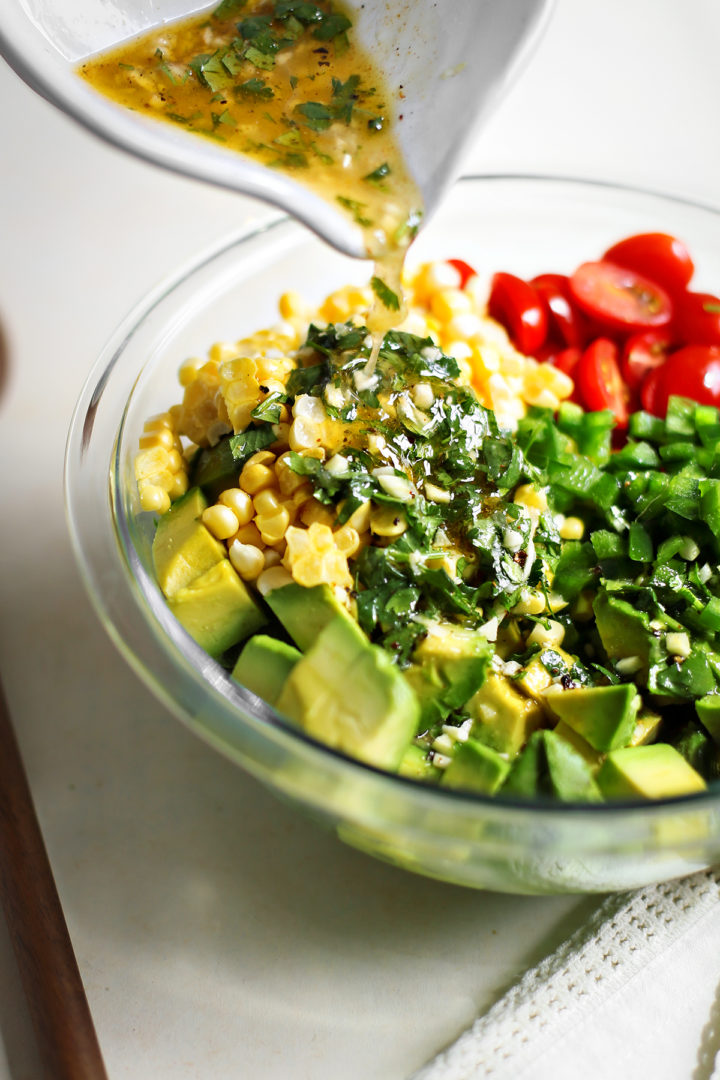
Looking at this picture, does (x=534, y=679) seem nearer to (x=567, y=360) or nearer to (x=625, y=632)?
(x=625, y=632)

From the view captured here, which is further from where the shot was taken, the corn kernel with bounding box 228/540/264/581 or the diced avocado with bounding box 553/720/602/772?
the corn kernel with bounding box 228/540/264/581

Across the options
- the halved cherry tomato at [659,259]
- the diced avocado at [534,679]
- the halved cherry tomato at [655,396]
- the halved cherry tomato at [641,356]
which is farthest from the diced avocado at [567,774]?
the halved cherry tomato at [659,259]

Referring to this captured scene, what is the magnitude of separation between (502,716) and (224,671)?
51 cm

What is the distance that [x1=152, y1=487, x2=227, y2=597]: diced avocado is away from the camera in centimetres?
179

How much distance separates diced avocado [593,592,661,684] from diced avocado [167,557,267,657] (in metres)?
0.69

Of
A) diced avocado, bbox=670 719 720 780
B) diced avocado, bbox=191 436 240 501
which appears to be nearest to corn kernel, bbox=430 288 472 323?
diced avocado, bbox=191 436 240 501

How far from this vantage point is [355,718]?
149 centimetres

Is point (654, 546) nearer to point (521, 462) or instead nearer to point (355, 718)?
point (521, 462)

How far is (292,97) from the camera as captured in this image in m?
1.70

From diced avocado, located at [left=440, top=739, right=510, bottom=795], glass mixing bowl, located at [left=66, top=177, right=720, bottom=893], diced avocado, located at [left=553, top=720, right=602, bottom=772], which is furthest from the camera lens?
diced avocado, located at [left=553, top=720, right=602, bottom=772]

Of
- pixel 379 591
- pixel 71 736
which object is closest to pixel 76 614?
pixel 71 736

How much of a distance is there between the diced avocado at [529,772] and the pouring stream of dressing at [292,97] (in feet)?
2.94

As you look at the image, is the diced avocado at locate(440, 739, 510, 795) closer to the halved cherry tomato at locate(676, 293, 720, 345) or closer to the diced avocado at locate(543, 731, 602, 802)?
the diced avocado at locate(543, 731, 602, 802)

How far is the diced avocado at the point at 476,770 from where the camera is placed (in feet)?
5.10
